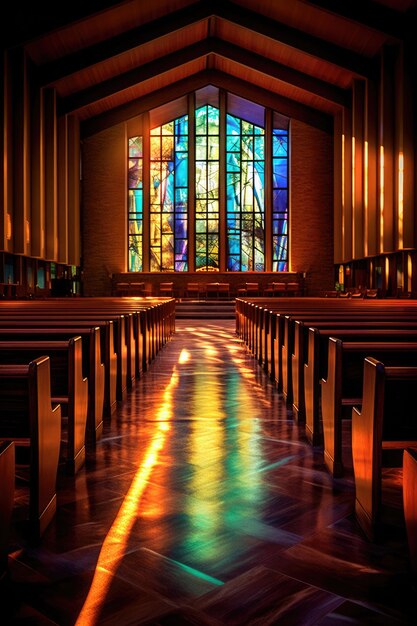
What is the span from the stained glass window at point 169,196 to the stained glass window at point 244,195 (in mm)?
1477

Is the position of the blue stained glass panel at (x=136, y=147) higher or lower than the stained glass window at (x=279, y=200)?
higher

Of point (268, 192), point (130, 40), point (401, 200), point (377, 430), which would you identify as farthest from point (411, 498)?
point (268, 192)

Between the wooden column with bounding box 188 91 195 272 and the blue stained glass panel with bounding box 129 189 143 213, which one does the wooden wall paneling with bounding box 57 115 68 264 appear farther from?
the wooden column with bounding box 188 91 195 272

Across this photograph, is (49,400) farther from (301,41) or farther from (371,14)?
(301,41)

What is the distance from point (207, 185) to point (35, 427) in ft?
65.3

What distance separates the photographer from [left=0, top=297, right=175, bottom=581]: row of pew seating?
6.69 ft

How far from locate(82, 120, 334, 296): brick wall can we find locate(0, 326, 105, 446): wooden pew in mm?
17565

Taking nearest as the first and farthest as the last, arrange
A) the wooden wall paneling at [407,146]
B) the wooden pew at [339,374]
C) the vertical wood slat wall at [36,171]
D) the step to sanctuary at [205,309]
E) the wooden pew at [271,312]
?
the wooden pew at [339,374]
the wooden pew at [271,312]
the wooden wall paneling at [407,146]
the vertical wood slat wall at [36,171]
the step to sanctuary at [205,309]

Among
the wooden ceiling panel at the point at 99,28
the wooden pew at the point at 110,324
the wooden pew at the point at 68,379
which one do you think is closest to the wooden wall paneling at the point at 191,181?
the wooden ceiling panel at the point at 99,28

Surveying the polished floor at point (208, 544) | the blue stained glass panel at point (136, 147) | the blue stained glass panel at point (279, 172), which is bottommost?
the polished floor at point (208, 544)

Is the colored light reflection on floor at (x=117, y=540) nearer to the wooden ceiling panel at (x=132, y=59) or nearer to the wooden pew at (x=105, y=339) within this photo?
the wooden pew at (x=105, y=339)

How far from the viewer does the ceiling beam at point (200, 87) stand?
20078mm

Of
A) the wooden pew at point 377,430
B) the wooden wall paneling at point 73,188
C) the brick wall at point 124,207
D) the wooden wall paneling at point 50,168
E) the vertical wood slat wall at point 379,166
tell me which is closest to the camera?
the wooden pew at point 377,430

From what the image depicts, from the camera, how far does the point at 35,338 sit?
322 cm
